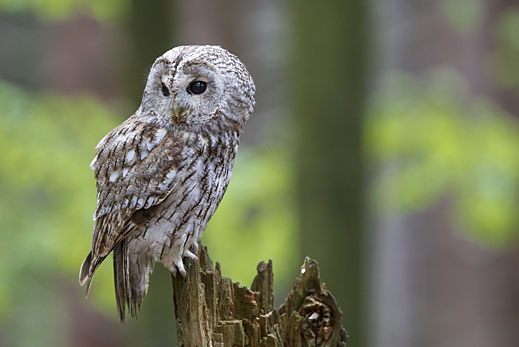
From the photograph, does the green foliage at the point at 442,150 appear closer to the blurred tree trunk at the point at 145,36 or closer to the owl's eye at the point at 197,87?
the blurred tree trunk at the point at 145,36

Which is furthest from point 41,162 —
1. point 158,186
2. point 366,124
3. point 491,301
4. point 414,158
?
point 491,301

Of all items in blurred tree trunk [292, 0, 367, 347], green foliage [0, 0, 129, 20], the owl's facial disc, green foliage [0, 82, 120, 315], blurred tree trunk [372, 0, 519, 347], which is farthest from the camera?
blurred tree trunk [372, 0, 519, 347]

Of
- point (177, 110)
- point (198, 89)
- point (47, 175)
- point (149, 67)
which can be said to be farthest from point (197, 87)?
point (47, 175)

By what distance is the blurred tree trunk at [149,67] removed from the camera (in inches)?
200

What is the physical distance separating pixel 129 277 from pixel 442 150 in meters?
3.61

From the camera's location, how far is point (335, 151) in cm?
Result: 508

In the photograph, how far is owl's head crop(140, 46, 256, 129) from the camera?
270cm

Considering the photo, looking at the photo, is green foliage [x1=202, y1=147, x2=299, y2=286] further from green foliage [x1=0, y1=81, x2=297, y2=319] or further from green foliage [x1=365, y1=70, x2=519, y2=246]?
green foliage [x1=365, y1=70, x2=519, y2=246]

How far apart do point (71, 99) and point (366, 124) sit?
294 cm

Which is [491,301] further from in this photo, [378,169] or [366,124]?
[366,124]

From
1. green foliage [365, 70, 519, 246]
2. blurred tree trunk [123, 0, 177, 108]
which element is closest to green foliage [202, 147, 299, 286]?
green foliage [365, 70, 519, 246]

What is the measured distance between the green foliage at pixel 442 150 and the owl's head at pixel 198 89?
307 centimetres

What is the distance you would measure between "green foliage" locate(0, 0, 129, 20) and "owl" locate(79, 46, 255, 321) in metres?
3.08

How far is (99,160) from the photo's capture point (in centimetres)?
294
